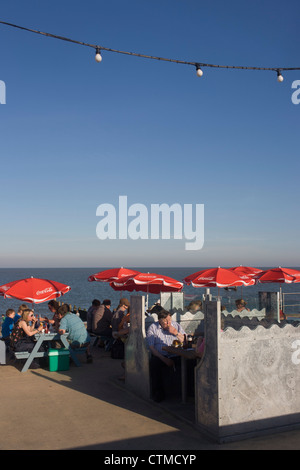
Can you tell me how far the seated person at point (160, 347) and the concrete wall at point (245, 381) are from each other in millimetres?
1287

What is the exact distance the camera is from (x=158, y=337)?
277 inches

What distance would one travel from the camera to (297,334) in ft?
18.5

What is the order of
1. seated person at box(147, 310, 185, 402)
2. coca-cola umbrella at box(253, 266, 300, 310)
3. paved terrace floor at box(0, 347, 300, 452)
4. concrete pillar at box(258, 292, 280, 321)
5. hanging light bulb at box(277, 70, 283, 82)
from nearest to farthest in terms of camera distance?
1. paved terrace floor at box(0, 347, 300, 452)
2. seated person at box(147, 310, 185, 402)
3. hanging light bulb at box(277, 70, 283, 82)
4. concrete pillar at box(258, 292, 280, 321)
5. coca-cola umbrella at box(253, 266, 300, 310)

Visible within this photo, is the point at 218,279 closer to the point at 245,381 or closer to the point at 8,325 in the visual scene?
the point at 8,325

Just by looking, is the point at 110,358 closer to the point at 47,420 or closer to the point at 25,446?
the point at 47,420

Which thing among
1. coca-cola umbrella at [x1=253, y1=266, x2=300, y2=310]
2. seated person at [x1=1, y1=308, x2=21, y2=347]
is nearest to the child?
seated person at [x1=1, y1=308, x2=21, y2=347]

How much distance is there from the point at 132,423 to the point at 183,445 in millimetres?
950

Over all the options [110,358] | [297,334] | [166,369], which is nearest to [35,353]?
[110,358]

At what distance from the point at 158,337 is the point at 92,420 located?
175 cm

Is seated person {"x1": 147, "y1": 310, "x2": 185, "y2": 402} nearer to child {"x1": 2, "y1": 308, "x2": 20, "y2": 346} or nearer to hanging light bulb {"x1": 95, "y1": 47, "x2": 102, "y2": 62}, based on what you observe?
hanging light bulb {"x1": 95, "y1": 47, "x2": 102, "y2": 62}

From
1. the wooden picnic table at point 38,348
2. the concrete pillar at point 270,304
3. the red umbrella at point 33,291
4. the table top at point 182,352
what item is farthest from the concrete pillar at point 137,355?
the concrete pillar at point 270,304

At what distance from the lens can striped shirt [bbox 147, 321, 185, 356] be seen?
6914 millimetres

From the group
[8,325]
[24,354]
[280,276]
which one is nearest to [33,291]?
[24,354]

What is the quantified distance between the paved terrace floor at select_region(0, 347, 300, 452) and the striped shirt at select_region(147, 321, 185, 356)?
0.84 meters
